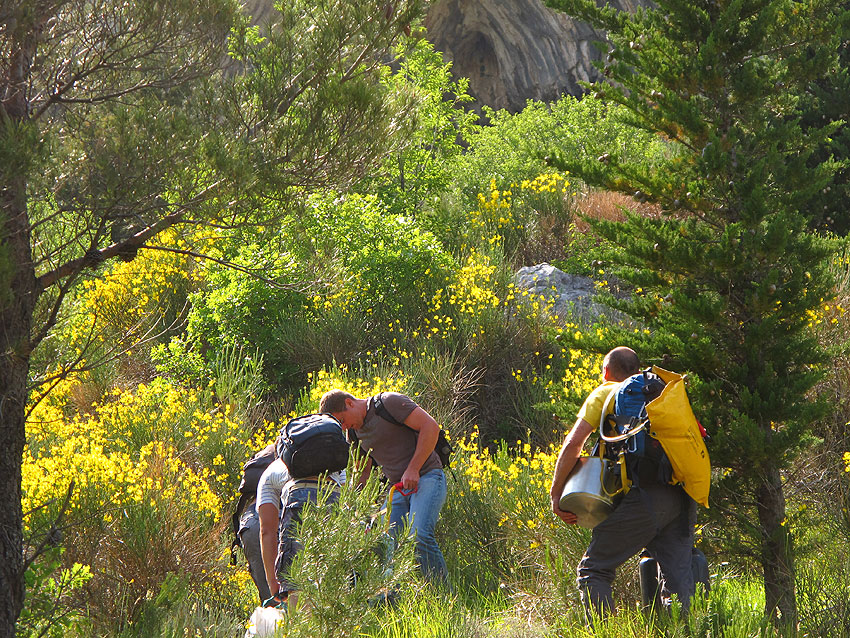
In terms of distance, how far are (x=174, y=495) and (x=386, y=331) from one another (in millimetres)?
5285

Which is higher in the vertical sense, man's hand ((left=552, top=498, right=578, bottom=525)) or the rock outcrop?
man's hand ((left=552, top=498, right=578, bottom=525))

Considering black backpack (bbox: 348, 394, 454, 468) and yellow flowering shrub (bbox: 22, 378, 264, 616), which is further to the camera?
yellow flowering shrub (bbox: 22, 378, 264, 616)

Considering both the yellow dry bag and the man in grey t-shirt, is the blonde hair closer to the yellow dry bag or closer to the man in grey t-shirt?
the man in grey t-shirt

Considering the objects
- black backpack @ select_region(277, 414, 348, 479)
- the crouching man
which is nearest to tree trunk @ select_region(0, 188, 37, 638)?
the crouching man

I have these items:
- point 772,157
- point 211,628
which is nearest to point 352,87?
point 772,157

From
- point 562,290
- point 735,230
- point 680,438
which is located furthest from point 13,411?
point 562,290

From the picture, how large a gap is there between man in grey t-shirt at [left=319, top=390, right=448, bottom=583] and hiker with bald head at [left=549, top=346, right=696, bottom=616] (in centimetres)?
131

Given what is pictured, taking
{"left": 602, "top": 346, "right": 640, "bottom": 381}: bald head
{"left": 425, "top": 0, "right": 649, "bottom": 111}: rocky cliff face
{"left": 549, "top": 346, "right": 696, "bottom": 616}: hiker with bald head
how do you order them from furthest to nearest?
{"left": 425, "top": 0, "right": 649, "bottom": 111}: rocky cliff face < {"left": 602, "top": 346, "right": 640, "bottom": 381}: bald head < {"left": 549, "top": 346, "right": 696, "bottom": 616}: hiker with bald head

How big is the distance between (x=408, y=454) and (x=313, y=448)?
1.47 meters

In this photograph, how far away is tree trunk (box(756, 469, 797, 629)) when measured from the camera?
503 centimetres

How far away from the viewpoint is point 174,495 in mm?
7285

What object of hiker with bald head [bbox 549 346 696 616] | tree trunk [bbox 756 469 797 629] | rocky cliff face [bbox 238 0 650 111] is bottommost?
rocky cliff face [bbox 238 0 650 111]

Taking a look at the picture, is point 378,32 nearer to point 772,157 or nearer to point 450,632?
point 772,157

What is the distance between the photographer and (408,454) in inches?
240
